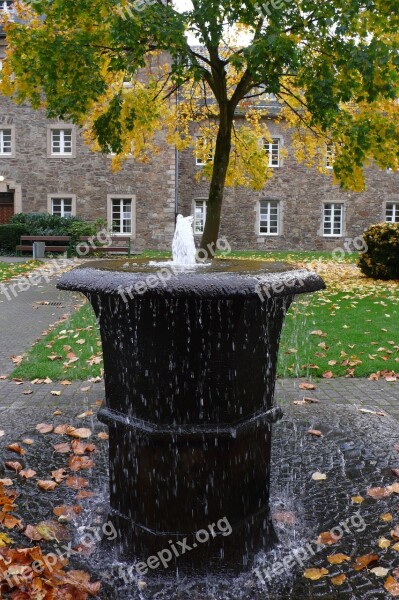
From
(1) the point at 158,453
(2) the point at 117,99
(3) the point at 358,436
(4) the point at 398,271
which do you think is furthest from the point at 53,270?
(1) the point at 158,453

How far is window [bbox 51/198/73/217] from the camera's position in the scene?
28.3 metres

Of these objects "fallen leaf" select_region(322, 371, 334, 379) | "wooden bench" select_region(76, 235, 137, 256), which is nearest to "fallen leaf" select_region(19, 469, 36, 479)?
"fallen leaf" select_region(322, 371, 334, 379)

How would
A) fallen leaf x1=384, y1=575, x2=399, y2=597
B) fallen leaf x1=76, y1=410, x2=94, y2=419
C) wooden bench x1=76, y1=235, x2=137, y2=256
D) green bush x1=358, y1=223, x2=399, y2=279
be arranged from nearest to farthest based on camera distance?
fallen leaf x1=384, y1=575, x2=399, y2=597
fallen leaf x1=76, y1=410, x2=94, y2=419
green bush x1=358, y1=223, x2=399, y2=279
wooden bench x1=76, y1=235, x2=137, y2=256

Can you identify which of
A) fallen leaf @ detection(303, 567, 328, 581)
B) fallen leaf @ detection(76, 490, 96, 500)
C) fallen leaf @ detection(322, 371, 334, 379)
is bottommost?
fallen leaf @ detection(303, 567, 328, 581)

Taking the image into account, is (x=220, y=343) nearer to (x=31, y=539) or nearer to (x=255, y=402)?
(x=255, y=402)

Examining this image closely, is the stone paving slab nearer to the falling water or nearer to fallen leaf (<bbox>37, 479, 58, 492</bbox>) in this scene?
the falling water

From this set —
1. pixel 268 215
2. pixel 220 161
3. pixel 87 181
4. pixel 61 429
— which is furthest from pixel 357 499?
pixel 268 215

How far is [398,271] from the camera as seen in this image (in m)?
14.6

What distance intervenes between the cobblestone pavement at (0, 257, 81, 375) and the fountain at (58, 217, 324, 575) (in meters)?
2.86

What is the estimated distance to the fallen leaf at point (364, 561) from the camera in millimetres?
2898

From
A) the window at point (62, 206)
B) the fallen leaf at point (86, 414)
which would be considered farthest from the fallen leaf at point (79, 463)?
the window at point (62, 206)

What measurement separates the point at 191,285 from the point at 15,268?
16.2m

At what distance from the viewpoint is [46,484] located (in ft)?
12.2

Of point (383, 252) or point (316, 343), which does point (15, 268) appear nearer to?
point (383, 252)
